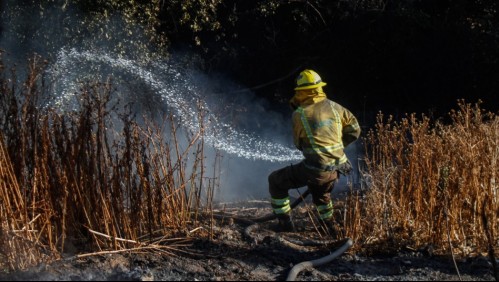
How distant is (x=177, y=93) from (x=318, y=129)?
5.65 meters

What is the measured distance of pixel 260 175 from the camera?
12055mm

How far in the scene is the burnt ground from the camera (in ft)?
17.7

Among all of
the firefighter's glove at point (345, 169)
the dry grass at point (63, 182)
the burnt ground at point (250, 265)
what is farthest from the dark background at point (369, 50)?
the dry grass at point (63, 182)

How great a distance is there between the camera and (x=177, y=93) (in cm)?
1267

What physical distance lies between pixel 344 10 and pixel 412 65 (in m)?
1.64

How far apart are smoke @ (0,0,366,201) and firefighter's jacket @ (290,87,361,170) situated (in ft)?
8.59

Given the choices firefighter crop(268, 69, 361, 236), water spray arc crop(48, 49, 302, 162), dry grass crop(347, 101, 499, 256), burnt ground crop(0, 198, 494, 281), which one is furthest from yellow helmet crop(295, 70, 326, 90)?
water spray arc crop(48, 49, 302, 162)

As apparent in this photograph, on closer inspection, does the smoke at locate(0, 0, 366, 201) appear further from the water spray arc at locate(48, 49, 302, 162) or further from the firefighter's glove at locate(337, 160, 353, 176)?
the firefighter's glove at locate(337, 160, 353, 176)

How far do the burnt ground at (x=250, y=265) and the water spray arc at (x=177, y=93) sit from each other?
15.7ft

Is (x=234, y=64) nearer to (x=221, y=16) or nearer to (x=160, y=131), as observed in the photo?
(x=221, y=16)

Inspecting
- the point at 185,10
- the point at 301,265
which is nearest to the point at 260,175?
the point at 185,10

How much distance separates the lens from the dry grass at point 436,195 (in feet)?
20.8

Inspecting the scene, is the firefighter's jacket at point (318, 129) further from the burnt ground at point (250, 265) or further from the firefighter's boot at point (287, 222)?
the burnt ground at point (250, 265)

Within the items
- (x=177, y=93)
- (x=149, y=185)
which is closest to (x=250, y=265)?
(x=149, y=185)
